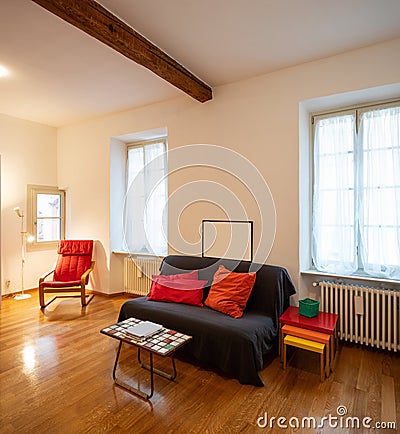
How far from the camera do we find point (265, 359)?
104 inches

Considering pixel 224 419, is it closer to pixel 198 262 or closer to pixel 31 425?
pixel 31 425

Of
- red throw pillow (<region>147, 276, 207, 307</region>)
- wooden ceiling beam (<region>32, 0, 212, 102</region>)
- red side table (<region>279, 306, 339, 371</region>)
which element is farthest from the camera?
red throw pillow (<region>147, 276, 207, 307</region>)

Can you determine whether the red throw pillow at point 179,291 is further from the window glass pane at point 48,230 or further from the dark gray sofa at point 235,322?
the window glass pane at point 48,230

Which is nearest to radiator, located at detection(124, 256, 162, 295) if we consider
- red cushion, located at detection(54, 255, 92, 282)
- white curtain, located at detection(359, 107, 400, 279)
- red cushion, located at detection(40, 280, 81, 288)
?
red cushion, located at detection(54, 255, 92, 282)

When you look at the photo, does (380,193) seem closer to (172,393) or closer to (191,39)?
(191,39)

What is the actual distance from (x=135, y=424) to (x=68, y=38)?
304 cm

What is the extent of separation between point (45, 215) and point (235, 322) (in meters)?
4.11

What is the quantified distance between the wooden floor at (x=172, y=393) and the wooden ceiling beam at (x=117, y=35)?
2713 millimetres

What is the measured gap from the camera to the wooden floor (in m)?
1.83

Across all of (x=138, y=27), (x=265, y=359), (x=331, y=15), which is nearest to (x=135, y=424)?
(x=265, y=359)

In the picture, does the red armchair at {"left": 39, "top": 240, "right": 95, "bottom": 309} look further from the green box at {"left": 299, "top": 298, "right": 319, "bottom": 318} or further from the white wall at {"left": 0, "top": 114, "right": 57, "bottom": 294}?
the green box at {"left": 299, "top": 298, "right": 319, "bottom": 318}

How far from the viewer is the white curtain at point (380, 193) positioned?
2793mm

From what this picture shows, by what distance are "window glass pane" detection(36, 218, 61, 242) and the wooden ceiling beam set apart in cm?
351

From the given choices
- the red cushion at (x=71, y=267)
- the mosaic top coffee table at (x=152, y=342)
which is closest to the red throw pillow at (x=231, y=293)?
the mosaic top coffee table at (x=152, y=342)
